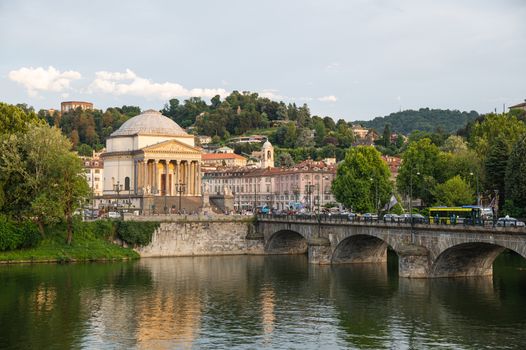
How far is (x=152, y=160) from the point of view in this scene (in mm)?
112875

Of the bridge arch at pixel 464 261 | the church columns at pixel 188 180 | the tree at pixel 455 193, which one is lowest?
the bridge arch at pixel 464 261

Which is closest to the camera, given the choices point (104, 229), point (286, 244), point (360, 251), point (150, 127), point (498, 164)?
point (360, 251)

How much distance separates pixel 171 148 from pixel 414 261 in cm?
5935

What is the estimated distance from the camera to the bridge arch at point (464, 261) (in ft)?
189

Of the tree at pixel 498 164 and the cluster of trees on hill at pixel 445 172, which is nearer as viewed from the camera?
the tree at pixel 498 164

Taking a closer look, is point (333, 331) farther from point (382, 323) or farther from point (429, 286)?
point (429, 286)

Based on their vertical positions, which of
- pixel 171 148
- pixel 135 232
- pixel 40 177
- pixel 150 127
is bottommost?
pixel 135 232

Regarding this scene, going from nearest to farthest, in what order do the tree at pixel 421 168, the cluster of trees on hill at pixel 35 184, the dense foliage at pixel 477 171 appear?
1. the cluster of trees on hill at pixel 35 184
2. the dense foliage at pixel 477 171
3. the tree at pixel 421 168

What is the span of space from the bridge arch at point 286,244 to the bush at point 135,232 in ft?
42.5

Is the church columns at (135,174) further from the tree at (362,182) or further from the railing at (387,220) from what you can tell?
the railing at (387,220)

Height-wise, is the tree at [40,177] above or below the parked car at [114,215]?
above

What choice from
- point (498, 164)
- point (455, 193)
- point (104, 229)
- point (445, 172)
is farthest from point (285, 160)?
point (104, 229)

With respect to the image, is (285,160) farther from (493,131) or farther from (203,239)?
(203,239)

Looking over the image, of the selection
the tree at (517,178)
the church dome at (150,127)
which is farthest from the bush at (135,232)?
the tree at (517,178)
